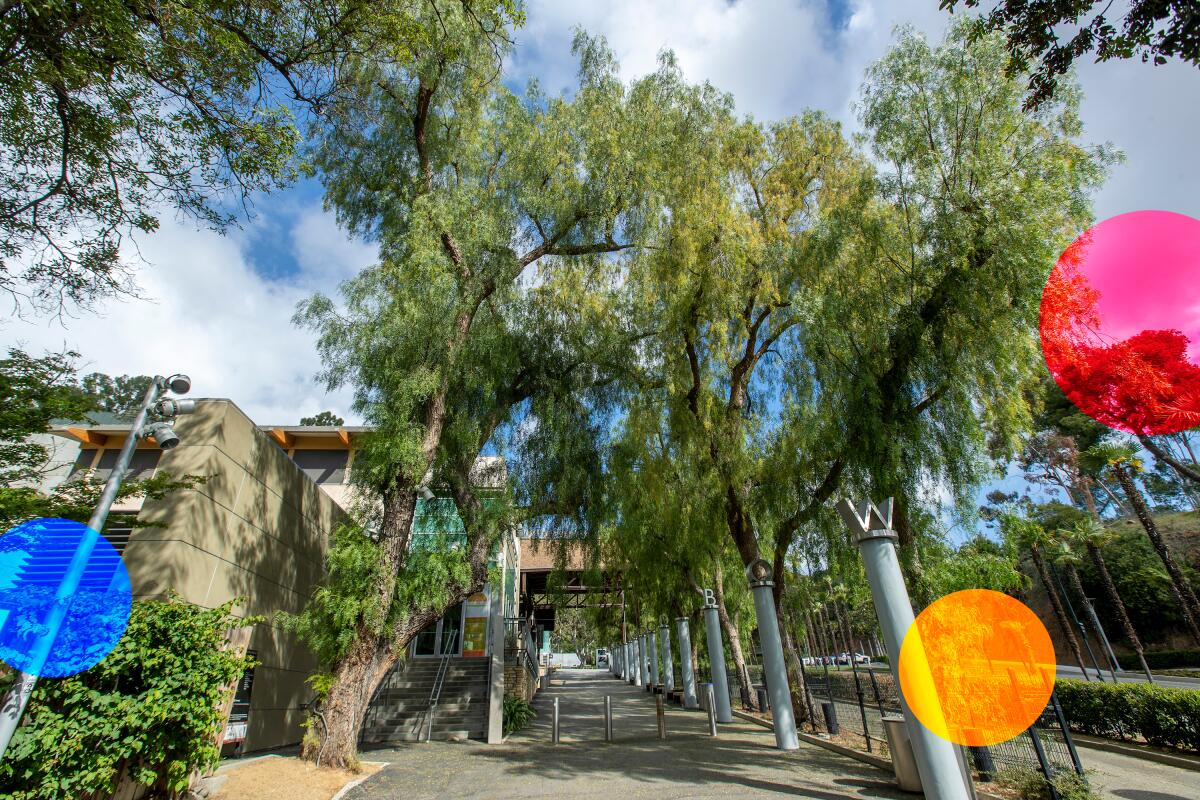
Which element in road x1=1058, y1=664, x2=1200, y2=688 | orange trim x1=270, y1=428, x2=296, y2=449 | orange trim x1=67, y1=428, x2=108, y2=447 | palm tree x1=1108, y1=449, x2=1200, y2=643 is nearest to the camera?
orange trim x1=67, y1=428, x2=108, y2=447

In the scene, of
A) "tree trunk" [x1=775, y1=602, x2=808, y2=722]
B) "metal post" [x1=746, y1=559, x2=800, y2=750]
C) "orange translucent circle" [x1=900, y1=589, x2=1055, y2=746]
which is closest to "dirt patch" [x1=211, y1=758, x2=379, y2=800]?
"metal post" [x1=746, y1=559, x2=800, y2=750]

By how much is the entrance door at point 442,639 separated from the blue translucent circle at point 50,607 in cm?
1126

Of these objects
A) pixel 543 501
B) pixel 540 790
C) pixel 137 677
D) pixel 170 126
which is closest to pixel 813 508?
pixel 543 501

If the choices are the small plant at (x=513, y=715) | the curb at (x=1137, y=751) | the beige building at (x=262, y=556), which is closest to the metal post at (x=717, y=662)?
the small plant at (x=513, y=715)

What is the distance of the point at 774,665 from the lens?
9.19 metres

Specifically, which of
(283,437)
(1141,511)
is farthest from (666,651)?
(1141,511)

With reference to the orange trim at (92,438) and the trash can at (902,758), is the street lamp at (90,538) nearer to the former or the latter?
the trash can at (902,758)

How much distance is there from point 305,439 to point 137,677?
52.3 ft

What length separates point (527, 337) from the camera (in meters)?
11.8

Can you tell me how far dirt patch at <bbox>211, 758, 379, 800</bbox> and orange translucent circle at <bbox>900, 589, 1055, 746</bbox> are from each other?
7690mm

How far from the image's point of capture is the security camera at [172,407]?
19.3 ft

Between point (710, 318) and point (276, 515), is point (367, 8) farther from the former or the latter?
point (276, 515)

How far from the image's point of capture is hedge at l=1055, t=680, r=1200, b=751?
8.98 m

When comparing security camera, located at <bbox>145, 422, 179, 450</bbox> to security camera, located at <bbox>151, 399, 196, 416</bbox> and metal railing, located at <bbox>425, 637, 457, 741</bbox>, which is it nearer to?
security camera, located at <bbox>151, 399, 196, 416</bbox>
